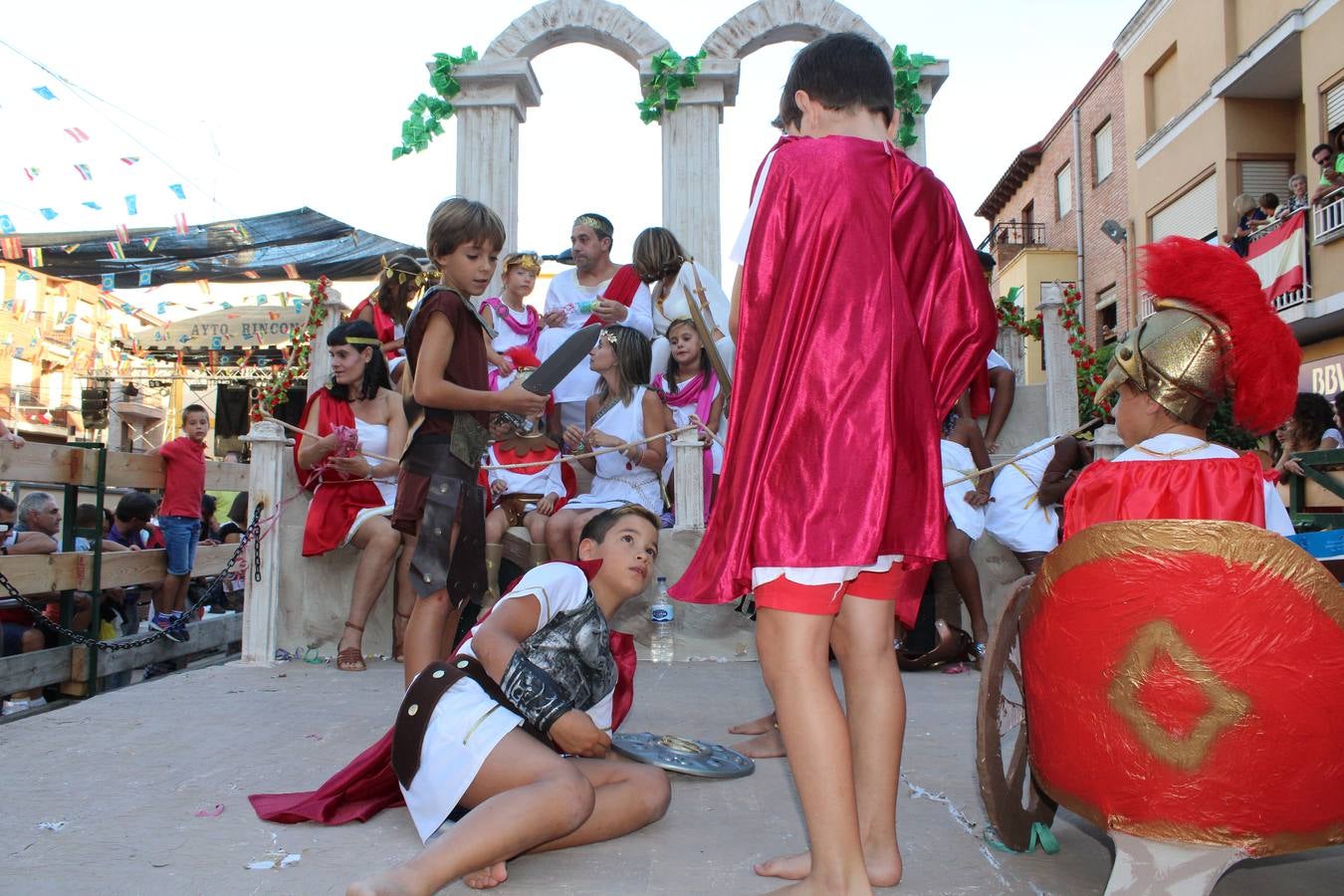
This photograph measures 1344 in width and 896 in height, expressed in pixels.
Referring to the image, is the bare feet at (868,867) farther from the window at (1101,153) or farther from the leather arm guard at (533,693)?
the window at (1101,153)

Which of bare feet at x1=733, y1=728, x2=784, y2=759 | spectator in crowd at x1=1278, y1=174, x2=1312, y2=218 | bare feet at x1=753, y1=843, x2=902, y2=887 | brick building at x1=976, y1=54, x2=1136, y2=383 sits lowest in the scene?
bare feet at x1=733, y1=728, x2=784, y2=759

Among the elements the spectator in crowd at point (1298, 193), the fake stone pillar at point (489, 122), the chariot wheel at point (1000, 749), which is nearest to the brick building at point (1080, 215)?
the spectator in crowd at point (1298, 193)

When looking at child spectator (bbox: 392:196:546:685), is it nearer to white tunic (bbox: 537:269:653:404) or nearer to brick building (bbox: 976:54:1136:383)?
white tunic (bbox: 537:269:653:404)

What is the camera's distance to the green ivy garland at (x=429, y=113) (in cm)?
775

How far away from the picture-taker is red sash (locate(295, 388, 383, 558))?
545 cm

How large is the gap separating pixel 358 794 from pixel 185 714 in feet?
5.31

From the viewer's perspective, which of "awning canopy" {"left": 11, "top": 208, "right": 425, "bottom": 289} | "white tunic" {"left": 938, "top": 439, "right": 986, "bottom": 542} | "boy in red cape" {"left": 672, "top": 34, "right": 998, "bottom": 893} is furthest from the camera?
"awning canopy" {"left": 11, "top": 208, "right": 425, "bottom": 289}

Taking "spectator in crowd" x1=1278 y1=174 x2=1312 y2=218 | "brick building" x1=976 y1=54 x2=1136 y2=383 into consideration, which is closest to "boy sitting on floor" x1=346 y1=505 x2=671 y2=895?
"spectator in crowd" x1=1278 y1=174 x2=1312 y2=218

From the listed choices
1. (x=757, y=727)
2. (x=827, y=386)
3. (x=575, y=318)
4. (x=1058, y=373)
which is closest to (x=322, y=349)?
(x=575, y=318)

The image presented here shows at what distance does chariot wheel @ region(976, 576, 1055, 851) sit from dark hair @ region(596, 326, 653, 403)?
12.5 ft

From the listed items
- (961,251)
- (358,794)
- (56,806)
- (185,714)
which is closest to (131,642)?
(185,714)

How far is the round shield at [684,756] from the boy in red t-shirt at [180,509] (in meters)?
3.89

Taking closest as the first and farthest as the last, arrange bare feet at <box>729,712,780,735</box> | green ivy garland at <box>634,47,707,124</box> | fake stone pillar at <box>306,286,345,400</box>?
1. bare feet at <box>729,712,780,735</box>
2. fake stone pillar at <box>306,286,345,400</box>
3. green ivy garland at <box>634,47,707,124</box>

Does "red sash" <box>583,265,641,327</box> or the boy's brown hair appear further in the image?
"red sash" <box>583,265,641,327</box>
